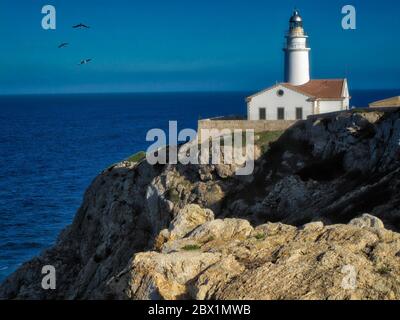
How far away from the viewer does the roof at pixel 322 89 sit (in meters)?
54.5

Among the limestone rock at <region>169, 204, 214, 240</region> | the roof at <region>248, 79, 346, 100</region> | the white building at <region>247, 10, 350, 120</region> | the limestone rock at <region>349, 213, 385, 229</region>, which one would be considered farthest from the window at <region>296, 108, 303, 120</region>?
the limestone rock at <region>349, 213, 385, 229</region>

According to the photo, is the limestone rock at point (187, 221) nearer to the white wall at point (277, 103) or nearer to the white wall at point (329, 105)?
the white wall at point (277, 103)

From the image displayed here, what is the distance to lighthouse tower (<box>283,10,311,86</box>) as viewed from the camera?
6022 centimetres

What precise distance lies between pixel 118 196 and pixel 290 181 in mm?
14118

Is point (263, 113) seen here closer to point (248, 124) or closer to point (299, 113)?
point (299, 113)

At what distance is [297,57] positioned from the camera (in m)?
60.5

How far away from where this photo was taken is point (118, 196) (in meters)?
51.7

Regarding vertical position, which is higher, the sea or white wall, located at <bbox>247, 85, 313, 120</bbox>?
white wall, located at <bbox>247, 85, 313, 120</bbox>

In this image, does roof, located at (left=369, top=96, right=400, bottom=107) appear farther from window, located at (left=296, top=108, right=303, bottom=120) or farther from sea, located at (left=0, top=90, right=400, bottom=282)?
sea, located at (left=0, top=90, right=400, bottom=282)

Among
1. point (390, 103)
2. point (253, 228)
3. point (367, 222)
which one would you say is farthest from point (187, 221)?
point (390, 103)

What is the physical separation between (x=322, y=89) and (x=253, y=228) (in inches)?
1281

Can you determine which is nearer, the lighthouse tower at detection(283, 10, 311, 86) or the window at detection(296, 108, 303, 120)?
the window at detection(296, 108, 303, 120)

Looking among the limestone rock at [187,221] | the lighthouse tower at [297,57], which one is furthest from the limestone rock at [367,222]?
the lighthouse tower at [297,57]

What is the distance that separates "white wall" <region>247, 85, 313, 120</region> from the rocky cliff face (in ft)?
15.2
